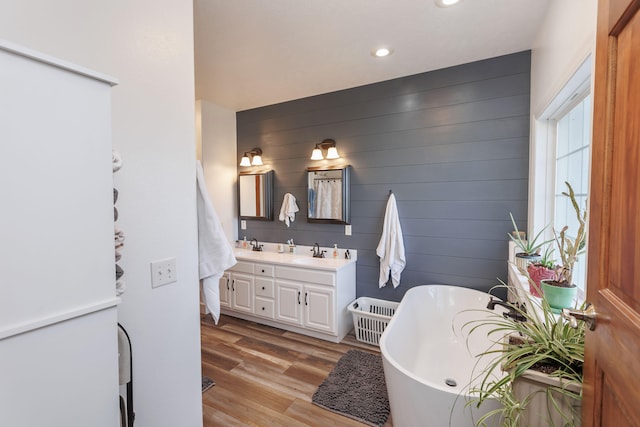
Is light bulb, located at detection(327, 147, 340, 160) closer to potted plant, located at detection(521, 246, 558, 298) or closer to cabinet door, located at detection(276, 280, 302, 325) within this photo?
cabinet door, located at detection(276, 280, 302, 325)

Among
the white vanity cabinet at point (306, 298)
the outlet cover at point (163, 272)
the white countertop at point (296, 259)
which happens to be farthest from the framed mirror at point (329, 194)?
the outlet cover at point (163, 272)

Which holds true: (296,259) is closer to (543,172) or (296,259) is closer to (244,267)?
(244,267)

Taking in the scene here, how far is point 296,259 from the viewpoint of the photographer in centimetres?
327

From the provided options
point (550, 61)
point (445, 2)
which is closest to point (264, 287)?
point (445, 2)

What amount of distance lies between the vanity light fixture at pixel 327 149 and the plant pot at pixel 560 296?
7.57 ft

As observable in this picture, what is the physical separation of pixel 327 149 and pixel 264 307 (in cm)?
191

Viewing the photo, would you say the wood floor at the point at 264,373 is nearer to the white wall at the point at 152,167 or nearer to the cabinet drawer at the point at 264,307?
the cabinet drawer at the point at 264,307

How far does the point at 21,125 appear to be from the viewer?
659 millimetres

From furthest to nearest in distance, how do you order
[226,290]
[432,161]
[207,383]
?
1. [226,290]
2. [432,161]
3. [207,383]

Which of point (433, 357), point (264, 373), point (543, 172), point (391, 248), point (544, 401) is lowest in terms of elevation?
point (264, 373)

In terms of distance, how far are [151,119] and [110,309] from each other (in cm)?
81

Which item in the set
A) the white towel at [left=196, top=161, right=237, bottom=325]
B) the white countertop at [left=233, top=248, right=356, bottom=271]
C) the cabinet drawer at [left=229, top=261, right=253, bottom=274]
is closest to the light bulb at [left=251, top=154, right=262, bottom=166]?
the white countertop at [left=233, top=248, right=356, bottom=271]

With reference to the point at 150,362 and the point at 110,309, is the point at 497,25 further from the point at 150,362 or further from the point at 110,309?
the point at 150,362

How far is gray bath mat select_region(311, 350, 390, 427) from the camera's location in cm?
196
